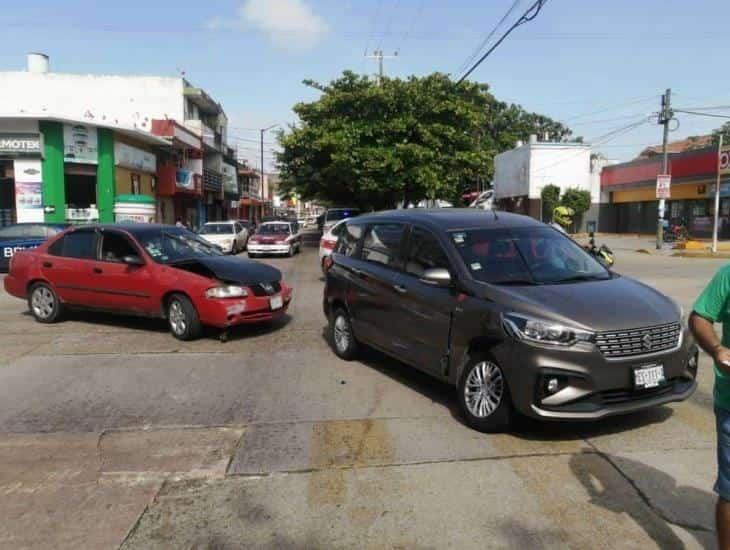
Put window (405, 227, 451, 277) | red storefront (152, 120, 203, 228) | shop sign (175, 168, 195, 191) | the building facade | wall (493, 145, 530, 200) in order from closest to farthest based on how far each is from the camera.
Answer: window (405, 227, 451, 277)
the building facade
red storefront (152, 120, 203, 228)
shop sign (175, 168, 195, 191)
wall (493, 145, 530, 200)

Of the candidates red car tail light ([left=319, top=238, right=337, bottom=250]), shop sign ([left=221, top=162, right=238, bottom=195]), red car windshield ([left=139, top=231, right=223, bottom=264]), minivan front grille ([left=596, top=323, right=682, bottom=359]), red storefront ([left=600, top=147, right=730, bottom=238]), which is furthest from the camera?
shop sign ([left=221, top=162, right=238, bottom=195])

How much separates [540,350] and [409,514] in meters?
1.56

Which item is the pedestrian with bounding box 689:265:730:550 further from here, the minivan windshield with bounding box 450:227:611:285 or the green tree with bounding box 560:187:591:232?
the green tree with bounding box 560:187:591:232

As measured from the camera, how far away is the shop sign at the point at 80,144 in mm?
28109

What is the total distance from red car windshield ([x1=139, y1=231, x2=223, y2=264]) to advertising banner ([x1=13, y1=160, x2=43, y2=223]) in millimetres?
20628

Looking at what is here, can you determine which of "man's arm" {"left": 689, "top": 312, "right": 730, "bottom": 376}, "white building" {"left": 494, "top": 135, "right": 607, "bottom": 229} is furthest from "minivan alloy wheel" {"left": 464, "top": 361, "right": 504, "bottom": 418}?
"white building" {"left": 494, "top": 135, "right": 607, "bottom": 229}

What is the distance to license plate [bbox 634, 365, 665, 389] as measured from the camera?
4680 mm

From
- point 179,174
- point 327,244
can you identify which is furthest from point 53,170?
point 327,244

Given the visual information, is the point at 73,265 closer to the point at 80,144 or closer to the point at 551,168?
the point at 80,144

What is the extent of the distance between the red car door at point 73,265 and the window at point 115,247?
0.59 ft

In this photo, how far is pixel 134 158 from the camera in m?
32.8

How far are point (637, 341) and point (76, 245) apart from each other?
27.6ft

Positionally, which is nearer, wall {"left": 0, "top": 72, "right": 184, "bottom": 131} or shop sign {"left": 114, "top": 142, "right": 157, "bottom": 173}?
shop sign {"left": 114, "top": 142, "right": 157, "bottom": 173}

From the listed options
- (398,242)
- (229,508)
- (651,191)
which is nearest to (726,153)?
(651,191)
